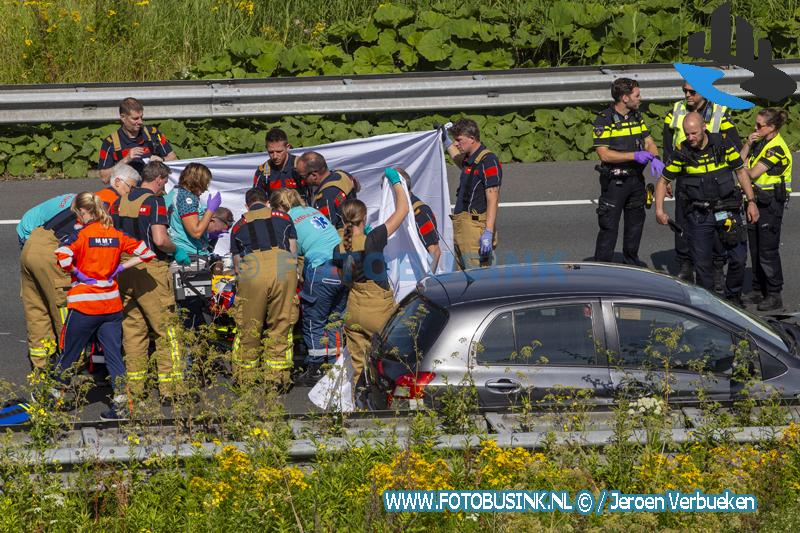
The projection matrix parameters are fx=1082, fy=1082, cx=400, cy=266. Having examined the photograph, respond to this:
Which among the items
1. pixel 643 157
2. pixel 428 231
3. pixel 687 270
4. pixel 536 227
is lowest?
pixel 536 227

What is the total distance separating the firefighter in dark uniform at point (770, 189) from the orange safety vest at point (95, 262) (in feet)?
19.6

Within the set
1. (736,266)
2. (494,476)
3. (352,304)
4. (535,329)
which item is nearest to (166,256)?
(352,304)

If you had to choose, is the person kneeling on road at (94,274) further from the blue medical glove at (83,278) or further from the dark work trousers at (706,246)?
the dark work trousers at (706,246)

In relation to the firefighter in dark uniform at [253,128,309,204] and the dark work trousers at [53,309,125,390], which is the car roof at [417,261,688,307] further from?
the firefighter in dark uniform at [253,128,309,204]

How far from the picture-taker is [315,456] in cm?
602

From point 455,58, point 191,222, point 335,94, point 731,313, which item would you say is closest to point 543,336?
point 731,313

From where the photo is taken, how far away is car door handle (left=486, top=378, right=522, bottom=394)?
7.16 m

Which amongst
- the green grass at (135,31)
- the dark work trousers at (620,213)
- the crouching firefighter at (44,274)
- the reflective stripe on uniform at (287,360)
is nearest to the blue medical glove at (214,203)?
the crouching firefighter at (44,274)

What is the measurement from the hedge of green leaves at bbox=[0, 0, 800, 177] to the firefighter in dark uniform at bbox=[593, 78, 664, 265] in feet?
11.9

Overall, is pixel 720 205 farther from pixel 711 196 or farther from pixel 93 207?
pixel 93 207

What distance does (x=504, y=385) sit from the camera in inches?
283

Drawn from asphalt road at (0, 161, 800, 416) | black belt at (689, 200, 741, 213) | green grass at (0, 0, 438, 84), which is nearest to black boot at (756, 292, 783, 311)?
asphalt road at (0, 161, 800, 416)

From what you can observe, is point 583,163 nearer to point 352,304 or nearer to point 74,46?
point 352,304

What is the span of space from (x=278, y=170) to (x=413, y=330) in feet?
12.3
